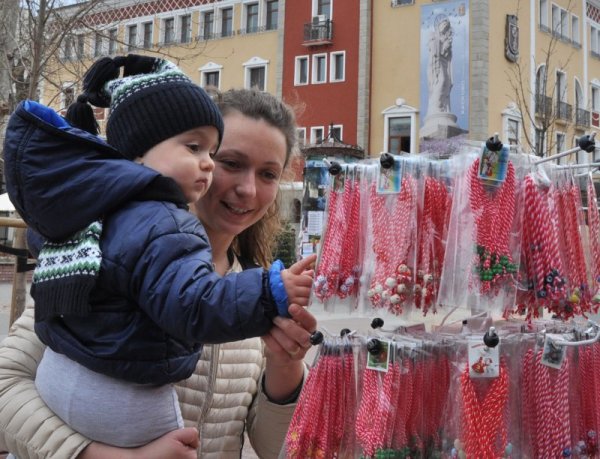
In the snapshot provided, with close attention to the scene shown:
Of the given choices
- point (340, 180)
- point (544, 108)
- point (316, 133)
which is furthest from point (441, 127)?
point (340, 180)

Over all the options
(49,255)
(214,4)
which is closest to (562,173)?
(49,255)

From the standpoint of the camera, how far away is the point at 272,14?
27.2 m

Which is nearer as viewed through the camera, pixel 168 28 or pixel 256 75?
pixel 256 75

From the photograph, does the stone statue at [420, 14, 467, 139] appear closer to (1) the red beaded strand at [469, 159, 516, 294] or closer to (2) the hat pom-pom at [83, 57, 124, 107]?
(1) the red beaded strand at [469, 159, 516, 294]

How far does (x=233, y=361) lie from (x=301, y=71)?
25.3m

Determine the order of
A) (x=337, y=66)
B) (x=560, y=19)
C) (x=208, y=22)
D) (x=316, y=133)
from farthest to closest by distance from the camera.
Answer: (x=208, y=22) < (x=560, y=19) < (x=316, y=133) < (x=337, y=66)

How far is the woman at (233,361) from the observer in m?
1.49

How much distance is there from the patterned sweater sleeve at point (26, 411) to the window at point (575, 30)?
29.3 m

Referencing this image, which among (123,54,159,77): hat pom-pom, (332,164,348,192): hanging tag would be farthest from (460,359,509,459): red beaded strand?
(123,54,159,77): hat pom-pom

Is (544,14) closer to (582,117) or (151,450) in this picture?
(582,117)

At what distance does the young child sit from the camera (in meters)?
1.21

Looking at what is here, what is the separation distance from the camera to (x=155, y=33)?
95.5 feet

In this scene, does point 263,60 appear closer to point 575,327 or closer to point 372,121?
point 372,121

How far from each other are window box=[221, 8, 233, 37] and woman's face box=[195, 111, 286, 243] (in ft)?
89.9
